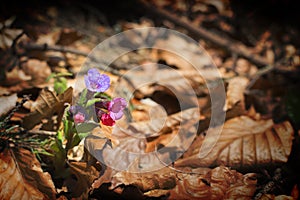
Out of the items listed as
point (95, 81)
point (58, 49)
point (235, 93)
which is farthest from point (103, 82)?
point (58, 49)

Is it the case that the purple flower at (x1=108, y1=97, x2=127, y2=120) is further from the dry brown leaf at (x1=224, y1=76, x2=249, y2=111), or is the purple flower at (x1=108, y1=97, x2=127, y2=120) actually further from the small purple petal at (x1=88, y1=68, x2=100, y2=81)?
the dry brown leaf at (x1=224, y1=76, x2=249, y2=111)

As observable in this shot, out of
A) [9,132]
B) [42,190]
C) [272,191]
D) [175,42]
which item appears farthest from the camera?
[175,42]

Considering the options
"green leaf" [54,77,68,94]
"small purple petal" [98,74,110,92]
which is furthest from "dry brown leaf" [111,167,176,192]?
"green leaf" [54,77,68,94]

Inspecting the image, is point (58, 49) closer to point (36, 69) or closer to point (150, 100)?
point (36, 69)

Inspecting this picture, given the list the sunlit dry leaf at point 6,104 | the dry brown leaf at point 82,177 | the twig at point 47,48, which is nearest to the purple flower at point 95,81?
the dry brown leaf at point 82,177

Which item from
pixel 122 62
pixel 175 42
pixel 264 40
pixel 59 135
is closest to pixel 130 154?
pixel 59 135

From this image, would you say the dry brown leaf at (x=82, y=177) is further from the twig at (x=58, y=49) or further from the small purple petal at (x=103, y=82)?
the twig at (x=58, y=49)

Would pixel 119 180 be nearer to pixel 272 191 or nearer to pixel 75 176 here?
pixel 75 176
